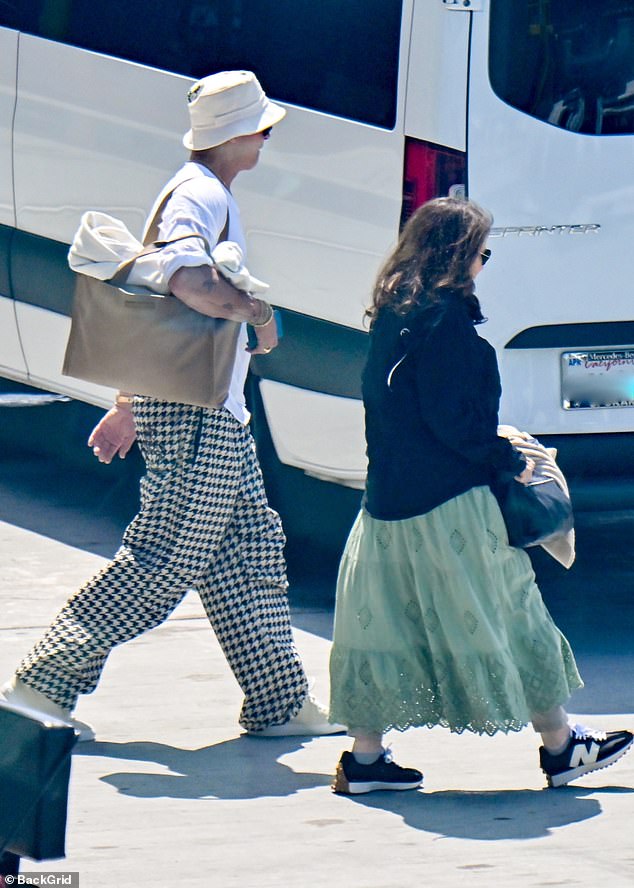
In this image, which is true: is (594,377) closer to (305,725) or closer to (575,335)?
(575,335)

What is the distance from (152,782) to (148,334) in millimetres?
1105

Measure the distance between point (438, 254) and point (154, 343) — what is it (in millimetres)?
785

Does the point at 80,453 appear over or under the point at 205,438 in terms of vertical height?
over

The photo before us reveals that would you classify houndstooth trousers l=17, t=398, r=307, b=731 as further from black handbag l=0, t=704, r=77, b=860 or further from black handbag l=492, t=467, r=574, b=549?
black handbag l=0, t=704, r=77, b=860

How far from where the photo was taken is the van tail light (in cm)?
551

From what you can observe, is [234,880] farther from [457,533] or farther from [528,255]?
[528,255]

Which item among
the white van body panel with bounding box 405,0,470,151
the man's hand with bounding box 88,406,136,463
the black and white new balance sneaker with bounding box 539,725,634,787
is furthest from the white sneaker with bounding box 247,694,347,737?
the white van body panel with bounding box 405,0,470,151

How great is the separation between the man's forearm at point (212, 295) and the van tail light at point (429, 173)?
38.5 inches

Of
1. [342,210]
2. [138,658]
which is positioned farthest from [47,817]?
[342,210]

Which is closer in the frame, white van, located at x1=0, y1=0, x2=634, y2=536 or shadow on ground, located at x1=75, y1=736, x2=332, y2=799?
shadow on ground, located at x1=75, y1=736, x2=332, y2=799

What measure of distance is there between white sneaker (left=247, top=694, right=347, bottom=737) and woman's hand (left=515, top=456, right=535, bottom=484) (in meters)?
0.91

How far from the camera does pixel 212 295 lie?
15.4ft

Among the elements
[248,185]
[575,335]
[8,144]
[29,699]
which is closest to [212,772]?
[29,699]

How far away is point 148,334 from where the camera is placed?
480cm
